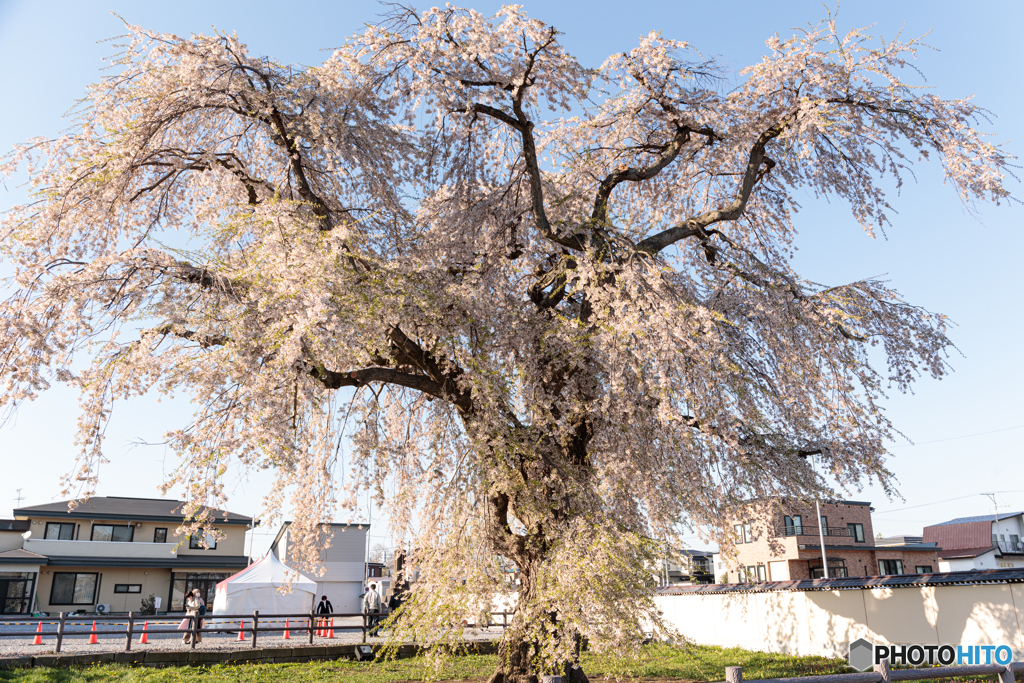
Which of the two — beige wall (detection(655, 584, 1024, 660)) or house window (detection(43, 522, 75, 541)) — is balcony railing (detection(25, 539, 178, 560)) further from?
beige wall (detection(655, 584, 1024, 660))

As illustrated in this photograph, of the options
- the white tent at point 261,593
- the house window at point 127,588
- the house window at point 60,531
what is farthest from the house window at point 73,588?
the white tent at point 261,593

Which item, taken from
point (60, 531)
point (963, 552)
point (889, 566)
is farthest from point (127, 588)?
point (963, 552)

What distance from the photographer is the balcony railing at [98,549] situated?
Answer: 2761 centimetres

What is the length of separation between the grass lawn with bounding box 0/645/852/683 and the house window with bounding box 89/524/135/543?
19.6 metres

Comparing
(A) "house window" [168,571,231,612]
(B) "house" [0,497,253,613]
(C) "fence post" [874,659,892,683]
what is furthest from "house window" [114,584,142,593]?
(C) "fence post" [874,659,892,683]

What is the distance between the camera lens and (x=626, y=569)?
25.1ft

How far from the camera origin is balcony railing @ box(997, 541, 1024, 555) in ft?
130

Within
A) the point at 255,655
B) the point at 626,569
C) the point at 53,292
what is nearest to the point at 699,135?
the point at 626,569

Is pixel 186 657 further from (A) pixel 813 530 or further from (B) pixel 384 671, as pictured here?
(A) pixel 813 530

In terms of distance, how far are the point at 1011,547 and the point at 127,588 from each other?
172ft

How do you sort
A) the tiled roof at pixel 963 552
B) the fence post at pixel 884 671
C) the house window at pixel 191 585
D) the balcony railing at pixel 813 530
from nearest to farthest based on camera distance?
1. the fence post at pixel 884 671
2. the house window at pixel 191 585
3. the balcony railing at pixel 813 530
4. the tiled roof at pixel 963 552

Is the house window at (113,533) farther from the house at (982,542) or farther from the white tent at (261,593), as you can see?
the house at (982,542)

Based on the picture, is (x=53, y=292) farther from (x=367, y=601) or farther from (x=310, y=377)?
(x=367, y=601)

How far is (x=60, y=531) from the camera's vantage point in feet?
93.8
